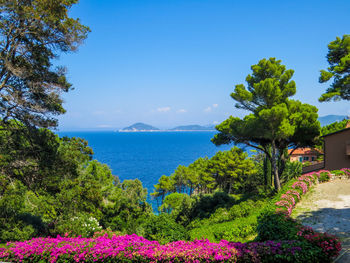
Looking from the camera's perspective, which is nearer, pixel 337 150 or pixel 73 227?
pixel 73 227

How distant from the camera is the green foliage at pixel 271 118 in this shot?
625 inches

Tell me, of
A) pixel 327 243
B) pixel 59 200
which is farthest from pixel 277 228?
pixel 59 200

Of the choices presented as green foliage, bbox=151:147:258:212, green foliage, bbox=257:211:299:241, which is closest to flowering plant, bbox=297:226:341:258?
green foliage, bbox=257:211:299:241

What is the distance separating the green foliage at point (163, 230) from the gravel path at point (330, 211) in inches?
173

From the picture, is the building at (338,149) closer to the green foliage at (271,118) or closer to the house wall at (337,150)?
the house wall at (337,150)

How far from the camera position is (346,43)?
53.7 ft

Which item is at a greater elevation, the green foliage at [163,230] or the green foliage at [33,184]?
the green foliage at [33,184]

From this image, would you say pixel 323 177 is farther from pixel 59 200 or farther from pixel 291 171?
pixel 59 200

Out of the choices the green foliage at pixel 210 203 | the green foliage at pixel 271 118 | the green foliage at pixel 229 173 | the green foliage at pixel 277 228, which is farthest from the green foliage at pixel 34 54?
the green foliage at pixel 229 173

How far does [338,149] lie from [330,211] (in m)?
9.81

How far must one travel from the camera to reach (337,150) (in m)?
18.1

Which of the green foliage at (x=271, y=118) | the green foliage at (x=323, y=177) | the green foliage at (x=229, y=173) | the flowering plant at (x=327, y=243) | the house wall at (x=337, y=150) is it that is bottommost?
the green foliage at (x=229, y=173)

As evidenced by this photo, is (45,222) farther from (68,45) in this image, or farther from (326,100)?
(326,100)

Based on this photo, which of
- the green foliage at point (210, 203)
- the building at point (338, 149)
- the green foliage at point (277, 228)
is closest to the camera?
the green foliage at point (277, 228)
